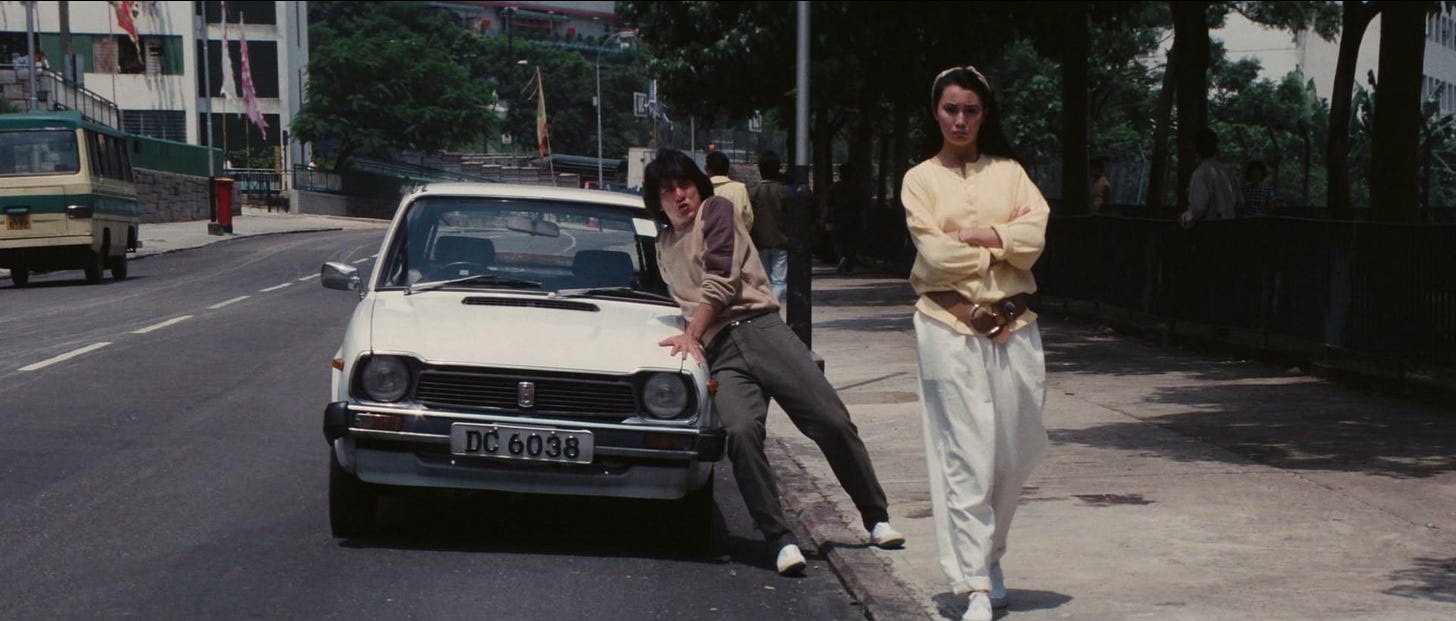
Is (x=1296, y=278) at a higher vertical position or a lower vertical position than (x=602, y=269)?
lower

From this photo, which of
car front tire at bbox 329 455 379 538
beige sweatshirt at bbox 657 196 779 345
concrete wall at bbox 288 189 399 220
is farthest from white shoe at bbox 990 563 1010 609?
concrete wall at bbox 288 189 399 220

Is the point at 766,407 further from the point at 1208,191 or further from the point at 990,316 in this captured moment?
the point at 1208,191

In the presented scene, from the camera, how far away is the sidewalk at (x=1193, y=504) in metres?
6.41

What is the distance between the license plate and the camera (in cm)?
718

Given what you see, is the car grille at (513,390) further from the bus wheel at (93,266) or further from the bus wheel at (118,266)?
the bus wheel at (118,266)

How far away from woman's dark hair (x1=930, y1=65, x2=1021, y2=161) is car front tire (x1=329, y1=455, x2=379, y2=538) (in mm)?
2811

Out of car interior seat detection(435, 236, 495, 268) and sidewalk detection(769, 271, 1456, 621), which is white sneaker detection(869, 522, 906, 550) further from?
A: car interior seat detection(435, 236, 495, 268)

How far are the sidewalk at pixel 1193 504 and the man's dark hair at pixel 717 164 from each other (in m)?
2.25

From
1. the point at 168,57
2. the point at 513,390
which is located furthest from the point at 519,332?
the point at 168,57

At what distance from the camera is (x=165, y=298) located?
2414cm

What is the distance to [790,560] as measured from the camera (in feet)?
23.2

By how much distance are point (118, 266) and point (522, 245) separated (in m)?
22.7

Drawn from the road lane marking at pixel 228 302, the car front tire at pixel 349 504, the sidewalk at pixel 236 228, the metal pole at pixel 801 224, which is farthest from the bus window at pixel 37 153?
the car front tire at pixel 349 504

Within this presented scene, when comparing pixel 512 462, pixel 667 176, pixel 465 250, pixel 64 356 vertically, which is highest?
pixel 667 176
